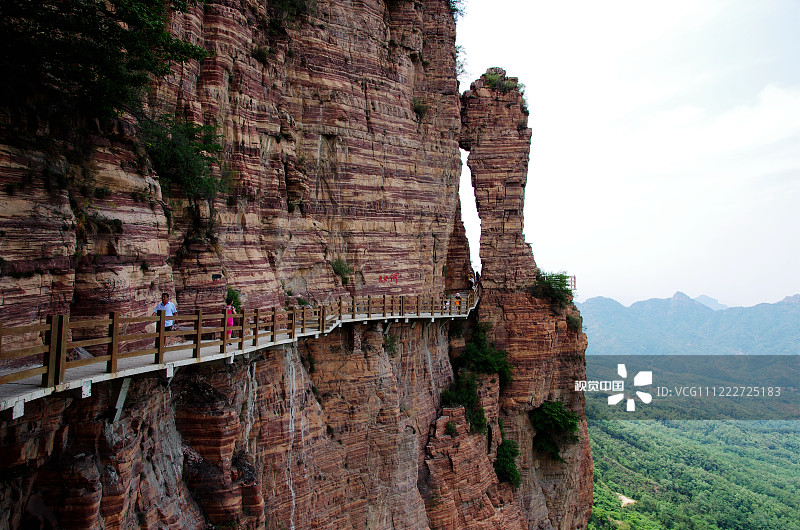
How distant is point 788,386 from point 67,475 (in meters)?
151

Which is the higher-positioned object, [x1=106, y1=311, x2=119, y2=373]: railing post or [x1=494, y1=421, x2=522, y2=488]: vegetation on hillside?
[x1=106, y1=311, x2=119, y2=373]: railing post

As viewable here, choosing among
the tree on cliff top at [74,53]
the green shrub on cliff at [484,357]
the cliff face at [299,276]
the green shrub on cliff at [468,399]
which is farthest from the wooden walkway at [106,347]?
the green shrub on cliff at [484,357]

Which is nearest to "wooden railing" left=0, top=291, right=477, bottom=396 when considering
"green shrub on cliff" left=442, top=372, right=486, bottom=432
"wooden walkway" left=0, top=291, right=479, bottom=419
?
"wooden walkway" left=0, top=291, right=479, bottom=419

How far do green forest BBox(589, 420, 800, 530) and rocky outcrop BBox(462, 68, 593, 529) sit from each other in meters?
13.6

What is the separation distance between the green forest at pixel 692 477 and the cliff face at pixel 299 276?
1957 cm

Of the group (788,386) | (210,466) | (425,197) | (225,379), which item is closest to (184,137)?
(225,379)

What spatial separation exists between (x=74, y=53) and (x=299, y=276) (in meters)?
11.3

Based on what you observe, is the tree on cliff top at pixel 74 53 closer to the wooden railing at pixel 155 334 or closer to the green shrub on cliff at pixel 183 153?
the green shrub on cliff at pixel 183 153

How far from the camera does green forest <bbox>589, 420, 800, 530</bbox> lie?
4834 cm

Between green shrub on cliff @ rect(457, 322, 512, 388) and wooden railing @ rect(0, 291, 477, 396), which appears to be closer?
wooden railing @ rect(0, 291, 477, 396)

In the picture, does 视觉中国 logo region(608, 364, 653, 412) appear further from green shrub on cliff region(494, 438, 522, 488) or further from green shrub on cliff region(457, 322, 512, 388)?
green shrub on cliff region(494, 438, 522, 488)

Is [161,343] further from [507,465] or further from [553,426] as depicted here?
[553,426]

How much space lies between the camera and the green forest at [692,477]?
159ft

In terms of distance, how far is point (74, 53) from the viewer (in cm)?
1014
